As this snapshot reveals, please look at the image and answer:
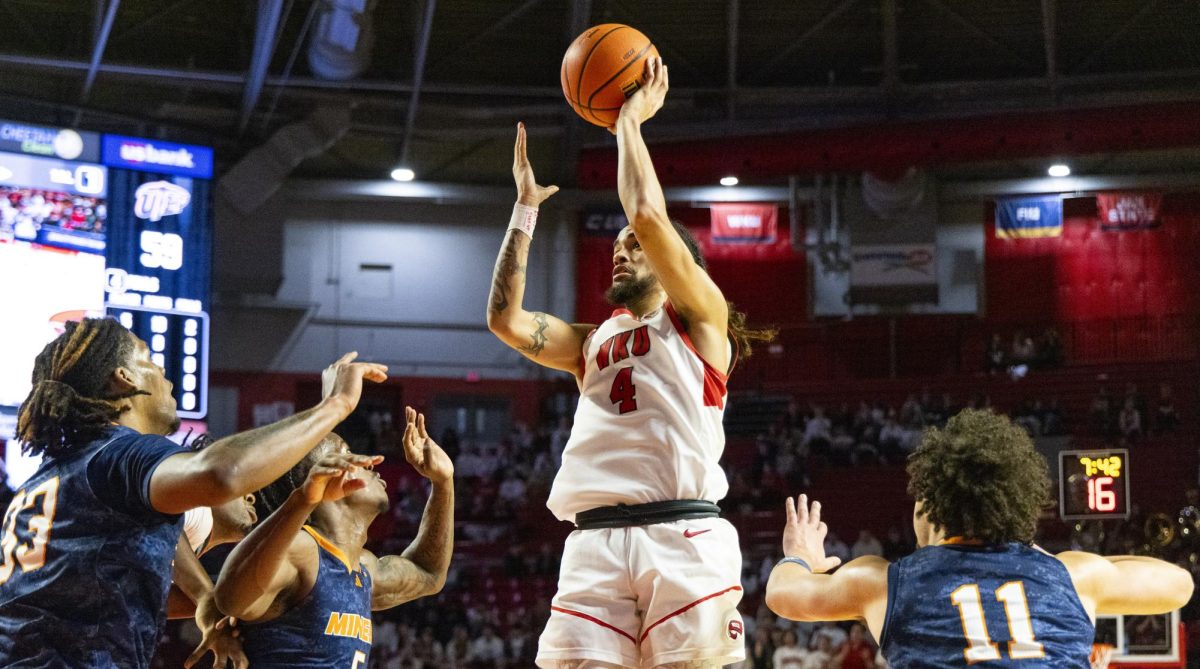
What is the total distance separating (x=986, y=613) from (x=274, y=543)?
195 cm

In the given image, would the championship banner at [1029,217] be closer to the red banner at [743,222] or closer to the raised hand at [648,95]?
the red banner at [743,222]

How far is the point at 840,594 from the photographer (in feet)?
12.0

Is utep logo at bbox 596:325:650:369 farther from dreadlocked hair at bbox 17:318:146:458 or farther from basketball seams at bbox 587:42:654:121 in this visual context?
dreadlocked hair at bbox 17:318:146:458

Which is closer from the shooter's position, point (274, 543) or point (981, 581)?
point (981, 581)

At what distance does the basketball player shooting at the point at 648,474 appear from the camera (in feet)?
14.0

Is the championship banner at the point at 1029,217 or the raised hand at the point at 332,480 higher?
the championship banner at the point at 1029,217

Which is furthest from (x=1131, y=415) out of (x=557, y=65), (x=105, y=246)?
(x=105, y=246)

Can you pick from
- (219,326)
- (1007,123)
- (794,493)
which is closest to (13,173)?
(219,326)

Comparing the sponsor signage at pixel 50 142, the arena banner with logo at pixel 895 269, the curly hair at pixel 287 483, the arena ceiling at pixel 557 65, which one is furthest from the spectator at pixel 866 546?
the curly hair at pixel 287 483

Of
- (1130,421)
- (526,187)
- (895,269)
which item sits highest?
(895,269)

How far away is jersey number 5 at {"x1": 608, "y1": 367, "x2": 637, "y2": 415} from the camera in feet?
14.8

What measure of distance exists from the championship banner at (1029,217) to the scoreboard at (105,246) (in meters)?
13.6

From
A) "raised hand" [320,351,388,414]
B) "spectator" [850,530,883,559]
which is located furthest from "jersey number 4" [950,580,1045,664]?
"spectator" [850,530,883,559]

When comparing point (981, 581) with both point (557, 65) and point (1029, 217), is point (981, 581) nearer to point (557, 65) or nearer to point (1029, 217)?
point (557, 65)
